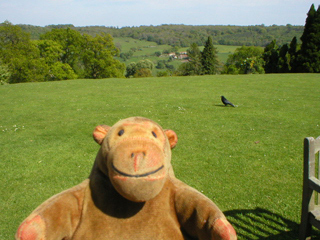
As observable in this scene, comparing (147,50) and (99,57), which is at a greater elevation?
(99,57)

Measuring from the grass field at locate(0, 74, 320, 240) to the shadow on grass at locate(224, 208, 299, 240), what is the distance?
1 centimetres

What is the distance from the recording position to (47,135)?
9.36 metres

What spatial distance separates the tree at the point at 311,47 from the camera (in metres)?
32.9

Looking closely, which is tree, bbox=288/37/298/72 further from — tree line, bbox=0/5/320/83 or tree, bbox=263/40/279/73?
tree, bbox=263/40/279/73

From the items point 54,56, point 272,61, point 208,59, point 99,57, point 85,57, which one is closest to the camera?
point 272,61

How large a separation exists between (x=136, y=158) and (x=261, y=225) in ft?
10.5

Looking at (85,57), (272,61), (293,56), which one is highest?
(293,56)

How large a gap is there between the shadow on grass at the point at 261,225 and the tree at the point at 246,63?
42.7 meters

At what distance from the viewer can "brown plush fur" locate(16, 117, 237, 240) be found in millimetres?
2104

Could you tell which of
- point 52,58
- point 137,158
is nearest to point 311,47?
point 52,58

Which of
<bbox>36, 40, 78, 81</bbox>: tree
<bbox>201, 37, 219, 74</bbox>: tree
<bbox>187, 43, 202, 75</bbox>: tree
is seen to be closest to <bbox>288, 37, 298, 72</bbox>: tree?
<bbox>201, 37, 219, 74</bbox>: tree

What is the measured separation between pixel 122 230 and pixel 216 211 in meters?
0.79

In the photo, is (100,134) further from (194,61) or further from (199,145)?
(194,61)

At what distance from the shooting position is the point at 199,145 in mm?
8188
